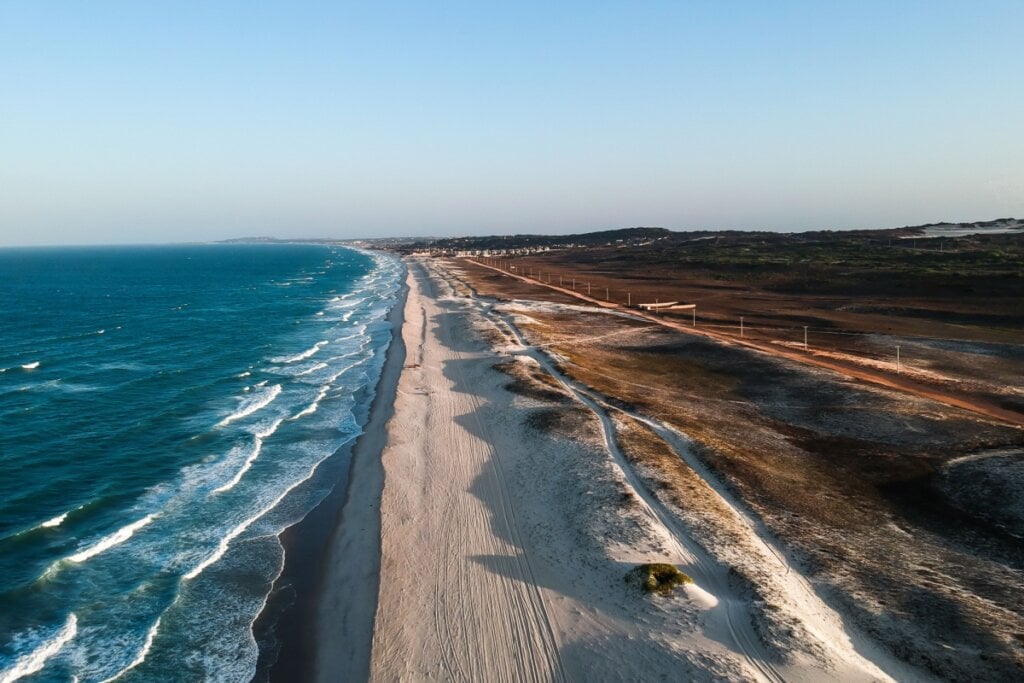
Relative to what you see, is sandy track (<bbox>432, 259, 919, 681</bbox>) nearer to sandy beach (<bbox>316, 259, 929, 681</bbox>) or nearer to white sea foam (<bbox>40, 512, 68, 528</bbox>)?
sandy beach (<bbox>316, 259, 929, 681</bbox>)

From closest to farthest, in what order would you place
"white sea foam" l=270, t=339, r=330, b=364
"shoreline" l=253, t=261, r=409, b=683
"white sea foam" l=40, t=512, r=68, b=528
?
"shoreline" l=253, t=261, r=409, b=683 < "white sea foam" l=40, t=512, r=68, b=528 < "white sea foam" l=270, t=339, r=330, b=364

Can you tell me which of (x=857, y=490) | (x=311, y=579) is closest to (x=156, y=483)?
(x=311, y=579)

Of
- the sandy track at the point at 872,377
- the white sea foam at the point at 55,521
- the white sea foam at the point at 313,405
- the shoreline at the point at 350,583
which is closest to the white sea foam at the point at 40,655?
the shoreline at the point at 350,583

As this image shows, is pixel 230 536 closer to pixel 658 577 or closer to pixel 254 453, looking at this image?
pixel 254 453

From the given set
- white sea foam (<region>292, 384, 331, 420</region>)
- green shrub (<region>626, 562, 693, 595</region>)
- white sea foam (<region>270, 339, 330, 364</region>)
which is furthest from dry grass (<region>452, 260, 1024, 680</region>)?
white sea foam (<region>270, 339, 330, 364</region>)

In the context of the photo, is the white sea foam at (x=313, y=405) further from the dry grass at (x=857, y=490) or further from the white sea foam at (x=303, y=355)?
the dry grass at (x=857, y=490)

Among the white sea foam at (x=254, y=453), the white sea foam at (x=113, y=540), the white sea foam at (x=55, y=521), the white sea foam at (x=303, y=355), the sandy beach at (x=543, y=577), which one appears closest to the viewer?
the sandy beach at (x=543, y=577)

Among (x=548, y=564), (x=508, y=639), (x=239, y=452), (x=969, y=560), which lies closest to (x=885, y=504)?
(x=969, y=560)
